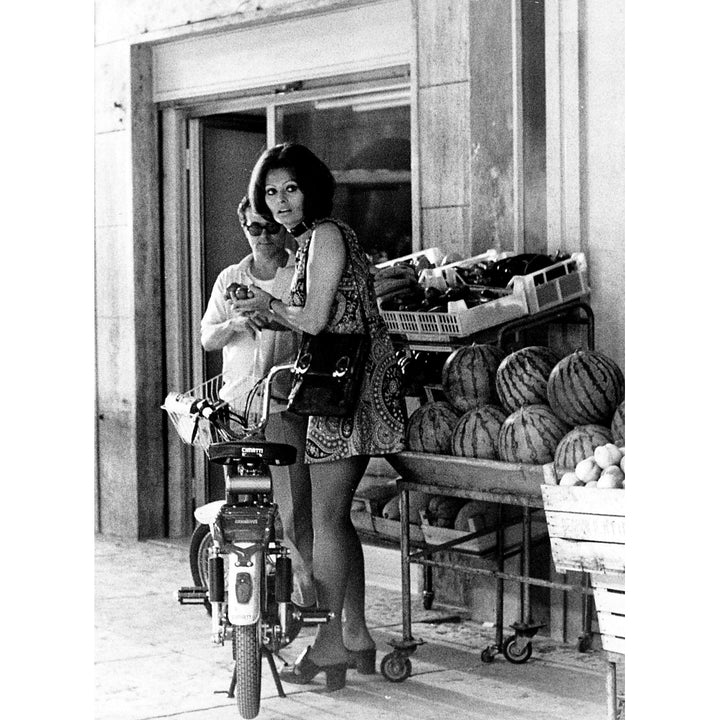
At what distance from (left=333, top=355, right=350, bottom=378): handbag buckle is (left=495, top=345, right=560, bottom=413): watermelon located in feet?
2.62

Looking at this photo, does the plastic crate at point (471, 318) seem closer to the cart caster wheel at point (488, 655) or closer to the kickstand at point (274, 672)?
the cart caster wheel at point (488, 655)

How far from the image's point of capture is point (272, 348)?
570 centimetres

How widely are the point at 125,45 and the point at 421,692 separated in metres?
4.53

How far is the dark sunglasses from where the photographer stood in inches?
224

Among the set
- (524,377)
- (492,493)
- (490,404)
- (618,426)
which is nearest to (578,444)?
(618,426)

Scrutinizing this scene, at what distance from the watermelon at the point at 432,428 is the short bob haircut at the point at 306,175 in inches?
37.5

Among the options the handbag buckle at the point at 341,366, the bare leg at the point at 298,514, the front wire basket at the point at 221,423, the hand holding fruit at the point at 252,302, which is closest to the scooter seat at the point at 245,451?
the front wire basket at the point at 221,423

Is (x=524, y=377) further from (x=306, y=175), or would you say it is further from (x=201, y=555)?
(x=201, y=555)

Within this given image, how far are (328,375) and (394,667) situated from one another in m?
1.16
